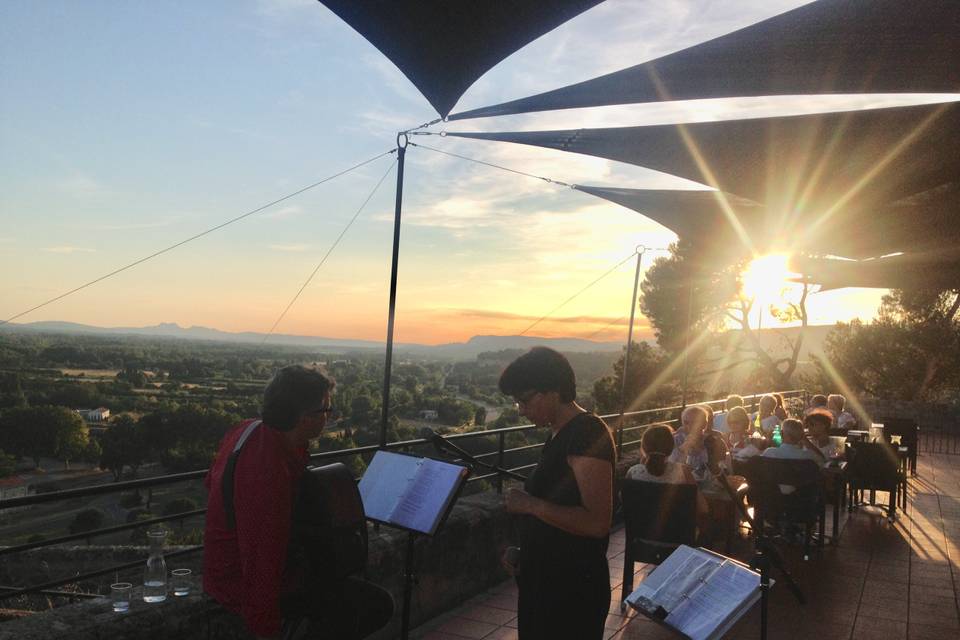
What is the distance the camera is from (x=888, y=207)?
6.57 metres

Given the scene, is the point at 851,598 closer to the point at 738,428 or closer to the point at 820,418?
the point at 738,428

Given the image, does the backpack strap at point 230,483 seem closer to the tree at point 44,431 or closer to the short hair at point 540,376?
the short hair at point 540,376

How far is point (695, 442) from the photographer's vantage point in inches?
239

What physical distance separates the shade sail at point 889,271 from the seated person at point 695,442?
360 centimetres

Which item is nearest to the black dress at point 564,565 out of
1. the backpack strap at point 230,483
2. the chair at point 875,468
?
the backpack strap at point 230,483

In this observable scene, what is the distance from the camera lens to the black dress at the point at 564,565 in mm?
2283

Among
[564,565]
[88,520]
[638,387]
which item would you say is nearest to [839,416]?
[564,565]

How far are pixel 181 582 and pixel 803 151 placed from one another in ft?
15.6

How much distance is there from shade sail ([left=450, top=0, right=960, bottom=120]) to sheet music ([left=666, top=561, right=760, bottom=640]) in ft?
8.74

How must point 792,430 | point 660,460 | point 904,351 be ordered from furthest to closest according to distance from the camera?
point 904,351, point 792,430, point 660,460

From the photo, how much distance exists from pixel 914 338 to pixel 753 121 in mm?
28114

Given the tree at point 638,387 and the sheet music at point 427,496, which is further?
the tree at point 638,387

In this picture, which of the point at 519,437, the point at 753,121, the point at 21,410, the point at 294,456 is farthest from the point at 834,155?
the point at 519,437

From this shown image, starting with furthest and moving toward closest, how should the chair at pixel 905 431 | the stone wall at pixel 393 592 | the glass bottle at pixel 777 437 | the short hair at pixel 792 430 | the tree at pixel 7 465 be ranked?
the tree at pixel 7 465 → the chair at pixel 905 431 → the glass bottle at pixel 777 437 → the short hair at pixel 792 430 → the stone wall at pixel 393 592
